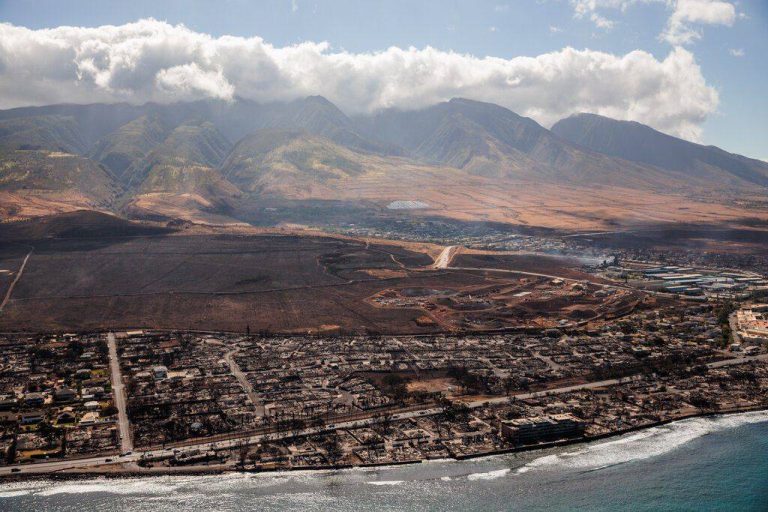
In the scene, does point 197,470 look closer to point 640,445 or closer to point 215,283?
point 640,445

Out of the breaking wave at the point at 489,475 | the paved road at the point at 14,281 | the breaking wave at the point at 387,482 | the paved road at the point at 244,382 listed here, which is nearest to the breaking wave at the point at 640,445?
the breaking wave at the point at 489,475

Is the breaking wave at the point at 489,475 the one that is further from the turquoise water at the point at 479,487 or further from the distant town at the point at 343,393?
the distant town at the point at 343,393

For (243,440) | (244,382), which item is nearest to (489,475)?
(243,440)

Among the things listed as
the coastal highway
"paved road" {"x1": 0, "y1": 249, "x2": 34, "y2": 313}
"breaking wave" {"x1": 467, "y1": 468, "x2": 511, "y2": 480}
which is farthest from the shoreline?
"paved road" {"x1": 0, "y1": 249, "x2": 34, "y2": 313}

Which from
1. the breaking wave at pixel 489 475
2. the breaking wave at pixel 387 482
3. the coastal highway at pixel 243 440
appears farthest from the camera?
the breaking wave at pixel 489 475

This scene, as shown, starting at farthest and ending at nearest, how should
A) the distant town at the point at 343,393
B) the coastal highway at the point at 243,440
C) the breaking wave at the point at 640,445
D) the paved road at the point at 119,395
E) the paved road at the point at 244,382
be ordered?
the paved road at the point at 244,382 < the paved road at the point at 119,395 < the distant town at the point at 343,393 < the breaking wave at the point at 640,445 < the coastal highway at the point at 243,440

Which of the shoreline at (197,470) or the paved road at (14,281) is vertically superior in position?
the paved road at (14,281)

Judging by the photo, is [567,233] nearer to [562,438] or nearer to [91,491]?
[562,438]
